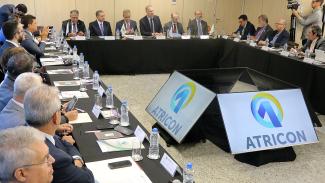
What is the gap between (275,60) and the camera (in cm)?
612

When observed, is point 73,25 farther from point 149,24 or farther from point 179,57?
point 179,57

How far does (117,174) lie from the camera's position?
210cm

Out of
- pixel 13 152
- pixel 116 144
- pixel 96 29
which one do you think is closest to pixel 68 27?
pixel 96 29

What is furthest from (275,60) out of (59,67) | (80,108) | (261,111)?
(80,108)

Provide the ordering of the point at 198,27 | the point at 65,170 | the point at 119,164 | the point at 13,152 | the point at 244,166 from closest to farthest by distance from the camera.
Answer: the point at 13,152
the point at 65,170
the point at 119,164
the point at 244,166
the point at 198,27

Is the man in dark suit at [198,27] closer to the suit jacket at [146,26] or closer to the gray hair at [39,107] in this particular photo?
the suit jacket at [146,26]

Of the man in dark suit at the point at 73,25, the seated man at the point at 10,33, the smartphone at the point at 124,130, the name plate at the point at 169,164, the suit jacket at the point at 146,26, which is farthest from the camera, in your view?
the suit jacket at the point at 146,26

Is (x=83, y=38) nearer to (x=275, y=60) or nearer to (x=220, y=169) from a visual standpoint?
(x=275, y=60)

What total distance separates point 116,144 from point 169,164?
50cm

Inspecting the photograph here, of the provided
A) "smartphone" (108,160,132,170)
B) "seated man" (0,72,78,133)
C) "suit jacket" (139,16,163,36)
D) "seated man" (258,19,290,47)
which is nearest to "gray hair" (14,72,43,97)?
"seated man" (0,72,78,133)

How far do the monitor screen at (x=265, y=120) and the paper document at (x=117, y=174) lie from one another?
1623 mm

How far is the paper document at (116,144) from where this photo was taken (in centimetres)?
243

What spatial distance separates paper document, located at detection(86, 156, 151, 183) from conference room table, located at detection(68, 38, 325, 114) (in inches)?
168

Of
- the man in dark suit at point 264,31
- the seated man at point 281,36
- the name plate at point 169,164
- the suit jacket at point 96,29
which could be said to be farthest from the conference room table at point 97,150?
the man in dark suit at point 264,31
